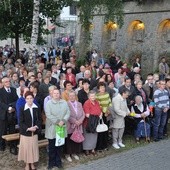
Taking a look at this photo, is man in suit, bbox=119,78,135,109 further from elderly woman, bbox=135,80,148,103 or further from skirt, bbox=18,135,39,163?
skirt, bbox=18,135,39,163

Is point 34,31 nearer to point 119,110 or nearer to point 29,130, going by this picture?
point 119,110

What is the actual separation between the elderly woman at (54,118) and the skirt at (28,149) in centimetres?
35

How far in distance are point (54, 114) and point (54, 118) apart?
0.30 ft

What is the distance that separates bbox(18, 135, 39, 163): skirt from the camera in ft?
27.9

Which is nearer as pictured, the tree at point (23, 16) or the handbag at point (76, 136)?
the handbag at point (76, 136)

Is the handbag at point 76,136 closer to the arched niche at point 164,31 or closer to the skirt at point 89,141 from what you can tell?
the skirt at point 89,141

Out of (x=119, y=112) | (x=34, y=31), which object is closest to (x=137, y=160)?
(x=119, y=112)

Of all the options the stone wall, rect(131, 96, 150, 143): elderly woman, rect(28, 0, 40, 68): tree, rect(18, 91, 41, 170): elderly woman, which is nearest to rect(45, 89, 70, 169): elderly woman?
rect(18, 91, 41, 170): elderly woman

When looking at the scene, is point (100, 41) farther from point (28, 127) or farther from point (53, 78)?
point (28, 127)

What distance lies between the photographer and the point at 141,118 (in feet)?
35.8

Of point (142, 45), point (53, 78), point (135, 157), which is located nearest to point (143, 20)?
point (142, 45)

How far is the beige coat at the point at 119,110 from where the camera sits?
399 inches

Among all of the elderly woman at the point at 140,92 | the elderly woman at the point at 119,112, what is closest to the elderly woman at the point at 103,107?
the elderly woman at the point at 119,112

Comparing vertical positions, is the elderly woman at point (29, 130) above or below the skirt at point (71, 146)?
above
